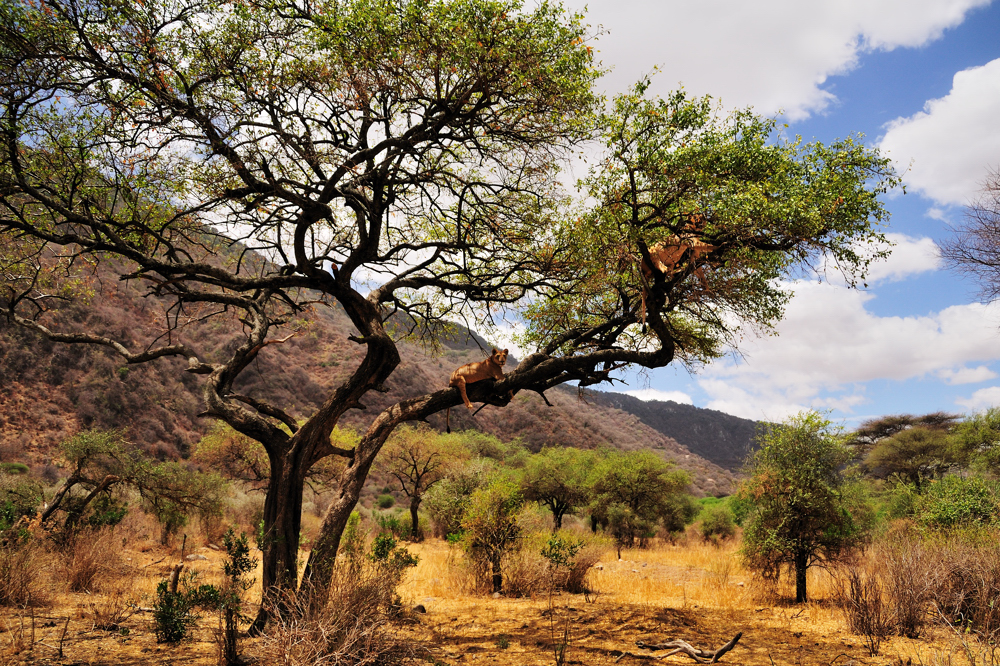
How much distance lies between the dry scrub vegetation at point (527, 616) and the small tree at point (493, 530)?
31 cm

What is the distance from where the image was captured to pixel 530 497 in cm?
2748

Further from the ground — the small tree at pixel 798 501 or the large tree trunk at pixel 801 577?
the small tree at pixel 798 501

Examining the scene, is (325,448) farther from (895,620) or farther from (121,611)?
(895,620)

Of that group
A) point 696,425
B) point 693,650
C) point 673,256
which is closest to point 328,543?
point 693,650

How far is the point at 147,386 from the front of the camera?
39.2 metres

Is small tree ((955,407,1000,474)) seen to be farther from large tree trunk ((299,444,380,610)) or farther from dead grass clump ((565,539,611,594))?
large tree trunk ((299,444,380,610))

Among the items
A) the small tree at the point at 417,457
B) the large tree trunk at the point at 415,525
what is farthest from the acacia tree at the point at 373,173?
the small tree at the point at 417,457

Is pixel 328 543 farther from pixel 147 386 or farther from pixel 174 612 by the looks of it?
pixel 147 386

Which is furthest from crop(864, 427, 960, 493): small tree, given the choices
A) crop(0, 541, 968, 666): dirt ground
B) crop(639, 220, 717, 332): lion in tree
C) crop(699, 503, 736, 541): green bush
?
crop(639, 220, 717, 332): lion in tree

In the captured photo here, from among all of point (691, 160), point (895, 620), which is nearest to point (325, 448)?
point (691, 160)

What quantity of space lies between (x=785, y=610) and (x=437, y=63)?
1081 centimetres

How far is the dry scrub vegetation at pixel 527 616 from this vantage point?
17.8 feet

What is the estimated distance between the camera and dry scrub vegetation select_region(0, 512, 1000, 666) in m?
5.43

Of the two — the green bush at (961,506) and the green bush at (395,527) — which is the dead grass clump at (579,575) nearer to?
the green bush at (961,506)
